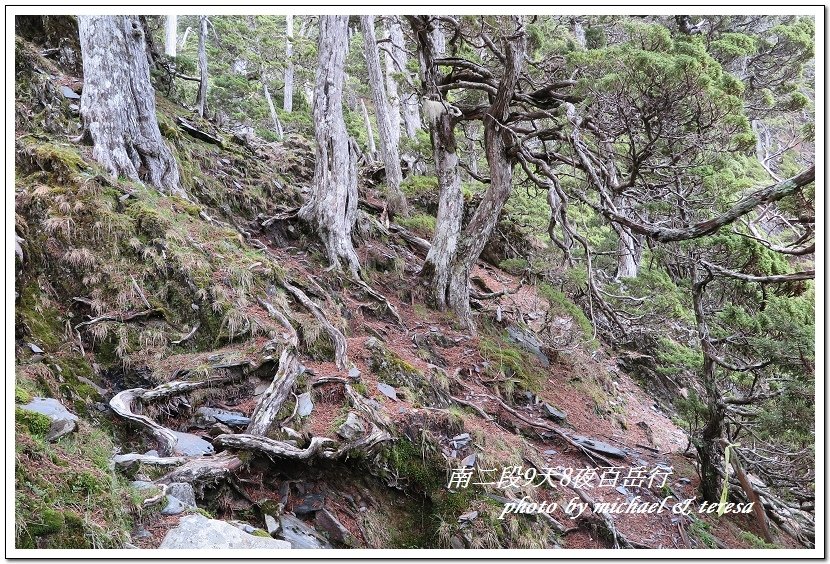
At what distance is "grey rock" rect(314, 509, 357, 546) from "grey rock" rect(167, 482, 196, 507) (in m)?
0.90

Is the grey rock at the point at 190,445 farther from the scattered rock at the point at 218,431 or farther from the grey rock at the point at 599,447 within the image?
the grey rock at the point at 599,447

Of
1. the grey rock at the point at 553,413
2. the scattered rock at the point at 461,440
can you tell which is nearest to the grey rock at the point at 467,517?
the scattered rock at the point at 461,440

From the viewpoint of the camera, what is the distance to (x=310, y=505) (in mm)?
3771

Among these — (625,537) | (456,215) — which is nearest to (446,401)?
(625,537)

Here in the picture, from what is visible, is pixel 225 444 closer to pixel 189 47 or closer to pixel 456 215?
pixel 456 215

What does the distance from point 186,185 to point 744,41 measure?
6.89 metres

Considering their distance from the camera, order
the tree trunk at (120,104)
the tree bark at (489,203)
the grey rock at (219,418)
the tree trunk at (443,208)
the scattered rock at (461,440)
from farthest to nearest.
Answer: the tree trunk at (443,208)
the tree bark at (489,203)
the tree trunk at (120,104)
the scattered rock at (461,440)
the grey rock at (219,418)

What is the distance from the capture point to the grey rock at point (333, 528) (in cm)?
366

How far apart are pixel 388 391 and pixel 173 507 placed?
2243 millimetres

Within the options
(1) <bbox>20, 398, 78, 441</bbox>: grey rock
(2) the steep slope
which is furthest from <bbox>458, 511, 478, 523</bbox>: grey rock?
(1) <bbox>20, 398, 78, 441</bbox>: grey rock

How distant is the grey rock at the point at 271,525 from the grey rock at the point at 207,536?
0.79 ft

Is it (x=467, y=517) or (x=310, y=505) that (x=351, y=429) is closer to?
(x=310, y=505)

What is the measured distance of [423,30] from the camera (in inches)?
265

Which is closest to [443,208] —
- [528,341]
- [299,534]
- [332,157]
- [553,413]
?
[332,157]
